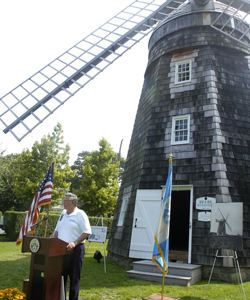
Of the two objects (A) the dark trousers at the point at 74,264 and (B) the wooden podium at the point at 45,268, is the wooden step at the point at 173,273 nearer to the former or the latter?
(A) the dark trousers at the point at 74,264

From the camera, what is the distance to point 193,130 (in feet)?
33.6

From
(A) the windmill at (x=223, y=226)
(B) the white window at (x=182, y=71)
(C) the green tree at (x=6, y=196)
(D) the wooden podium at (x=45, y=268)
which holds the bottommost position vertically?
(D) the wooden podium at (x=45, y=268)

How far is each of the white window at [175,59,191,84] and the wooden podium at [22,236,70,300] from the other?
26.5 feet

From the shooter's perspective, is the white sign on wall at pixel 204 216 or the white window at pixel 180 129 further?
the white window at pixel 180 129

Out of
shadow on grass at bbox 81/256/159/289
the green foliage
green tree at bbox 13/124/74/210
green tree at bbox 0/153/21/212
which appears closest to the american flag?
shadow on grass at bbox 81/256/159/289

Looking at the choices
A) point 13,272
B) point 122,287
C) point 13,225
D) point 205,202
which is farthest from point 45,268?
point 13,225

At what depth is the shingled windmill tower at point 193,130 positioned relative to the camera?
31.0 ft

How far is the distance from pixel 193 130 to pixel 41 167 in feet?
56.2

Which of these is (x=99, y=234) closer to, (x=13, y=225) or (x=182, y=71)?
(x=182, y=71)

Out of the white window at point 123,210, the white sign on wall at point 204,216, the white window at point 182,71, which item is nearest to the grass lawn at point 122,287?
the white sign on wall at point 204,216

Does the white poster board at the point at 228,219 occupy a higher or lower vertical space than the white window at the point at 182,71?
lower

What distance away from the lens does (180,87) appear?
435 inches

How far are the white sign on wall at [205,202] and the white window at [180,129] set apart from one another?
73.9 inches

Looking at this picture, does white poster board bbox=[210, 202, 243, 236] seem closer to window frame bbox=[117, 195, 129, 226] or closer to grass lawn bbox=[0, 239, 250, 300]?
grass lawn bbox=[0, 239, 250, 300]
